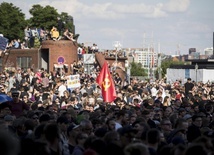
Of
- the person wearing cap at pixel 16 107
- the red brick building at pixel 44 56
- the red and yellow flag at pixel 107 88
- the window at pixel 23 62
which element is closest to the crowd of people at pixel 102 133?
the person wearing cap at pixel 16 107

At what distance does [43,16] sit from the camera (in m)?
89.6

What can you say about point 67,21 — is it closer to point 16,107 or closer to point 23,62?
point 23,62

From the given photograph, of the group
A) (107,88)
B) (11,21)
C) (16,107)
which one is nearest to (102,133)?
(16,107)

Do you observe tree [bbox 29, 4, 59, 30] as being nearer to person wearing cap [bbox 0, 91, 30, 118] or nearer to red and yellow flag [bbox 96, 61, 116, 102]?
red and yellow flag [bbox 96, 61, 116, 102]

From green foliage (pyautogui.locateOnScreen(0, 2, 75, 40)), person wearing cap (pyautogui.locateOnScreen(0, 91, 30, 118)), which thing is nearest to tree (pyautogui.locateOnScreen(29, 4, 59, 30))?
green foliage (pyautogui.locateOnScreen(0, 2, 75, 40))

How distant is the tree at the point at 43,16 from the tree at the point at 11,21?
2.00 meters

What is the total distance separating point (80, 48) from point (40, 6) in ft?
131

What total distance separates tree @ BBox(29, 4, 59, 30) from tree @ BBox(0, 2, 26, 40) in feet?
6.58

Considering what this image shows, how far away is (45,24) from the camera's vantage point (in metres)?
88.9

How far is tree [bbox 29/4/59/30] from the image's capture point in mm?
89169

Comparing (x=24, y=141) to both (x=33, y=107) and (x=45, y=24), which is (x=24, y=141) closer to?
(x=33, y=107)

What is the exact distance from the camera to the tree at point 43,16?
89.2 metres

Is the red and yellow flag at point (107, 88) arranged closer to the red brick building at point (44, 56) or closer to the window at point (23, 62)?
the red brick building at point (44, 56)

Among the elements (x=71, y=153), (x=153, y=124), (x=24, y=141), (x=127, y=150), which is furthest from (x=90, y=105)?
(x=127, y=150)
